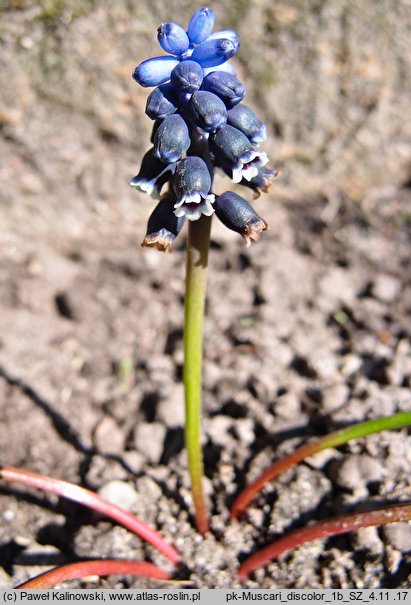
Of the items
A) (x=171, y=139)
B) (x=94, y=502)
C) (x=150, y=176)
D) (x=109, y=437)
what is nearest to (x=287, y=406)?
(x=109, y=437)

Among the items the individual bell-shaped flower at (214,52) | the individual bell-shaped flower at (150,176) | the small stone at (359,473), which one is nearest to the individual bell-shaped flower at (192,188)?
the individual bell-shaped flower at (150,176)

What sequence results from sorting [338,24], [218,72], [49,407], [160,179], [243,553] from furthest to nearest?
[338,24], [49,407], [243,553], [160,179], [218,72]

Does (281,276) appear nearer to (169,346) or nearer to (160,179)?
(169,346)

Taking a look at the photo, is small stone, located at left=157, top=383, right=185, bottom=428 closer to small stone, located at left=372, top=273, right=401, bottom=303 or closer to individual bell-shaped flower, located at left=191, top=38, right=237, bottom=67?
small stone, located at left=372, top=273, right=401, bottom=303

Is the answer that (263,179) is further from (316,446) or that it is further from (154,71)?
(316,446)

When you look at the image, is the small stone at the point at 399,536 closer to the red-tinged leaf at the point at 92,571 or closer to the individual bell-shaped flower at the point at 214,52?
the red-tinged leaf at the point at 92,571

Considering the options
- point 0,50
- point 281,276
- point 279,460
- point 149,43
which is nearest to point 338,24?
point 149,43

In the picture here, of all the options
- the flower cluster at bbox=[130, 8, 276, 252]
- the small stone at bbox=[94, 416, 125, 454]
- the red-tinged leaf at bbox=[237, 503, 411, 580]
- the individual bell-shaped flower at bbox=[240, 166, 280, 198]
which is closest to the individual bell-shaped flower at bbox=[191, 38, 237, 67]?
the flower cluster at bbox=[130, 8, 276, 252]
